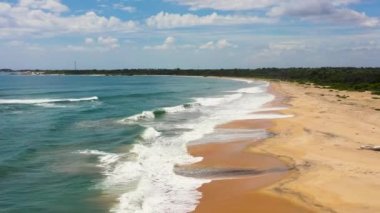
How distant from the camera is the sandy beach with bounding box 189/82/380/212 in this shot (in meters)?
14.7

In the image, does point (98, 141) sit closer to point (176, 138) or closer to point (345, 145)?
point (176, 138)

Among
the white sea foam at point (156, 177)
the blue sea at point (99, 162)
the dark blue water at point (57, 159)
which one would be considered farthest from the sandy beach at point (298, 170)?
the dark blue water at point (57, 159)

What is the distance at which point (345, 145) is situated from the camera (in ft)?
78.4

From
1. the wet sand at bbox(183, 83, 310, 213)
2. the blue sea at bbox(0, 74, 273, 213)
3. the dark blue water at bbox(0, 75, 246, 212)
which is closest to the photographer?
the wet sand at bbox(183, 83, 310, 213)

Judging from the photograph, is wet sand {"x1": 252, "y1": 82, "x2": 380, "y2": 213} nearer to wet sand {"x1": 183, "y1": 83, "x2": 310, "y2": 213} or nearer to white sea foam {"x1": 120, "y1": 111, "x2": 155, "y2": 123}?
wet sand {"x1": 183, "y1": 83, "x2": 310, "y2": 213}

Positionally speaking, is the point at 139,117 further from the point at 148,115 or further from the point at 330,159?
the point at 330,159

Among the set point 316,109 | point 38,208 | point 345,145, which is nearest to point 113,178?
point 38,208

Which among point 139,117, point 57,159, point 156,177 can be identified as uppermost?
point 156,177

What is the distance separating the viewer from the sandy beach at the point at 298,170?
1472 cm

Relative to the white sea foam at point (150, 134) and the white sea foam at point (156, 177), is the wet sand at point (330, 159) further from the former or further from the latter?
the white sea foam at point (150, 134)

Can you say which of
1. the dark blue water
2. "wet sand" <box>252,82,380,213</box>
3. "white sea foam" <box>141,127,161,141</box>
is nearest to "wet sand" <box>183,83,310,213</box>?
"wet sand" <box>252,82,380,213</box>

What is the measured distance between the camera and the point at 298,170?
1894 centimetres

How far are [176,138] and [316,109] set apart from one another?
18840mm

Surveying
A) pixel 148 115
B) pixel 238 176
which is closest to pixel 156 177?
pixel 238 176
